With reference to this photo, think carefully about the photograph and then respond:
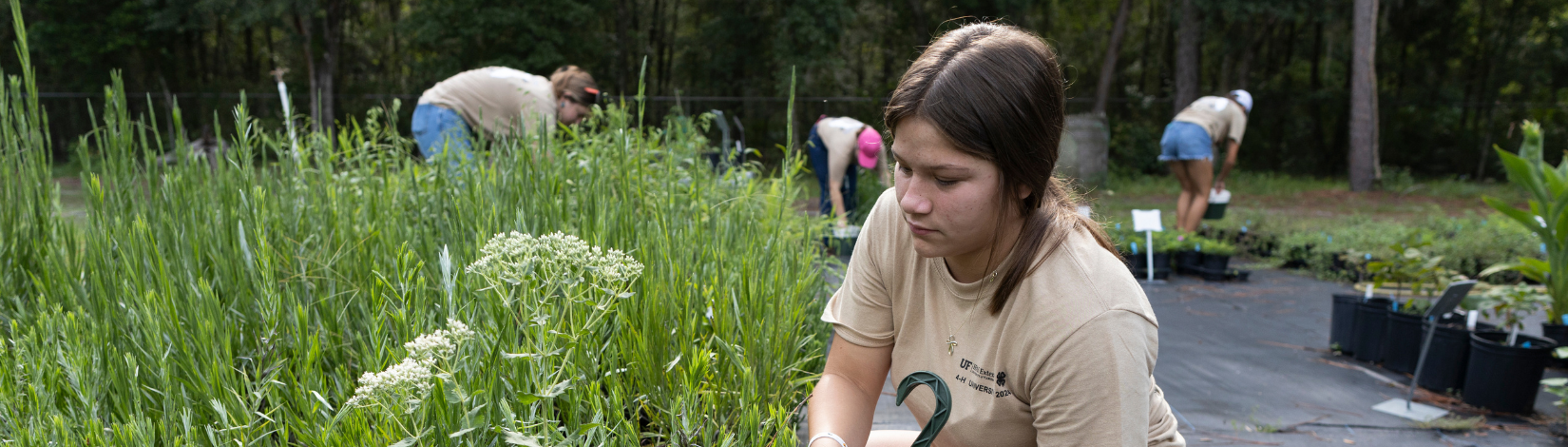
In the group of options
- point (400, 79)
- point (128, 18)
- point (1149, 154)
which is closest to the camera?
point (128, 18)

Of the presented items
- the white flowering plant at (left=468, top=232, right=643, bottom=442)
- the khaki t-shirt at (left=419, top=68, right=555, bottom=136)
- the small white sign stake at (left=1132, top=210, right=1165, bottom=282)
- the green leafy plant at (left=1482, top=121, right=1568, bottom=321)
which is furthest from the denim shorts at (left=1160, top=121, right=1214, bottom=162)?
the white flowering plant at (left=468, top=232, right=643, bottom=442)

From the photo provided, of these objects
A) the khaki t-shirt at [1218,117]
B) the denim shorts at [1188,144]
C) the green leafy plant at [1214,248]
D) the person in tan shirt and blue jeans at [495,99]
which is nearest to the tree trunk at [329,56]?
the person in tan shirt and blue jeans at [495,99]

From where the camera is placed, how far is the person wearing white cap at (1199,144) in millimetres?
7933

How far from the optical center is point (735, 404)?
5.69ft

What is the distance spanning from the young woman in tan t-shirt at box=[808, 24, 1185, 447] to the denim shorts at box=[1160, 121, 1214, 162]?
697cm

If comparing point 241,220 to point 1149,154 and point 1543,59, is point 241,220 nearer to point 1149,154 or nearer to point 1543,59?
point 1149,154

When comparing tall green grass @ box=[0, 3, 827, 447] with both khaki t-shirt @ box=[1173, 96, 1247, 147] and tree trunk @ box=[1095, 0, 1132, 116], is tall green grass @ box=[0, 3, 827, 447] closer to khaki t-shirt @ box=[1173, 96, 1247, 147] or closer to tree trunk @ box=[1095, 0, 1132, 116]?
khaki t-shirt @ box=[1173, 96, 1247, 147]

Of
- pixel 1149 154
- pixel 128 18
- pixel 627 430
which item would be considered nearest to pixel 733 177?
pixel 627 430

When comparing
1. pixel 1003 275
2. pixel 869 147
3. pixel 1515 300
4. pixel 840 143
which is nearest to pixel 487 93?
pixel 840 143

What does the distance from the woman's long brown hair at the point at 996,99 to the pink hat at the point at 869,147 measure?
5.41 metres

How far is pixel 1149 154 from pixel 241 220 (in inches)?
808

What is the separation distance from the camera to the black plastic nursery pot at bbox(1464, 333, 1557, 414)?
3758mm

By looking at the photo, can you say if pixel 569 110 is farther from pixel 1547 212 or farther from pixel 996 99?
pixel 1547 212

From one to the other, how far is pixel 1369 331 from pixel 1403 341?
8.6 inches
